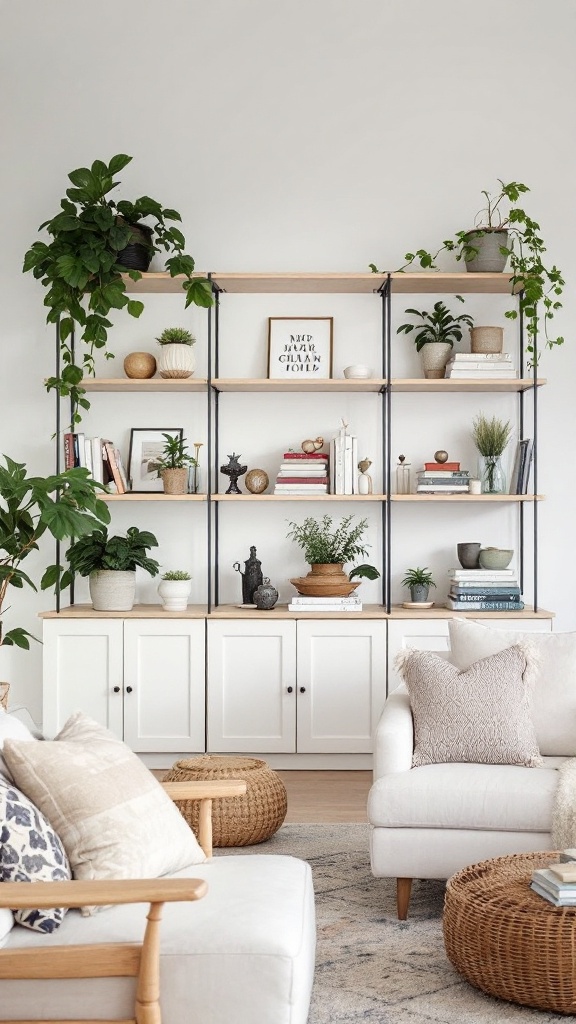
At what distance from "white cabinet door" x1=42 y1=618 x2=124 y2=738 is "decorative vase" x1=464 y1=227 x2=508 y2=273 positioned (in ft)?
7.72

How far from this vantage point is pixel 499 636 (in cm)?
371

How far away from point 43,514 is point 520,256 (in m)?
Answer: 2.63

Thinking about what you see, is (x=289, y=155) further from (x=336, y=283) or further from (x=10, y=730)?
(x=10, y=730)

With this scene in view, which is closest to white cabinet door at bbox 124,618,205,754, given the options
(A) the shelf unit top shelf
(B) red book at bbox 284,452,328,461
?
(B) red book at bbox 284,452,328,461

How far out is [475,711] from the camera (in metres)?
3.40

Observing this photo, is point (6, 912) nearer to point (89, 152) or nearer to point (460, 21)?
point (89, 152)

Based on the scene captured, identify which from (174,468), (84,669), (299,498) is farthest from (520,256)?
(84,669)

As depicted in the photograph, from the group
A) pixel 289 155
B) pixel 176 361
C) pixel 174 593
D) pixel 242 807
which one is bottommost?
pixel 242 807

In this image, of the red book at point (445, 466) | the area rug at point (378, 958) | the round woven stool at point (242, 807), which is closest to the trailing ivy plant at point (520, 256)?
the red book at point (445, 466)

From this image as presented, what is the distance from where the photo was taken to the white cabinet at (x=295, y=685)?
4918 millimetres

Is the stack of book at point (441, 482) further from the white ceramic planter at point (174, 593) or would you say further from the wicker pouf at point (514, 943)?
the wicker pouf at point (514, 943)

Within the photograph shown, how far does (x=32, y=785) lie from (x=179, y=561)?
3106 millimetres

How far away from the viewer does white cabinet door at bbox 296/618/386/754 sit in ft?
16.1

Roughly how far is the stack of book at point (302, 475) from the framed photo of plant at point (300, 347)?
43cm
